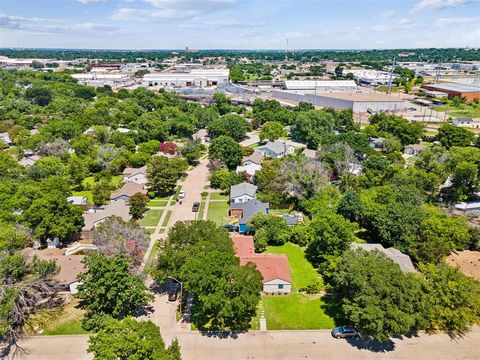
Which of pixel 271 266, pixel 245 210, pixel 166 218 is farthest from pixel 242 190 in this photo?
pixel 271 266

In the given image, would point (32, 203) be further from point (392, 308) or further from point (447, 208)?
point (447, 208)

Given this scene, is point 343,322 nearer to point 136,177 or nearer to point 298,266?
point 298,266

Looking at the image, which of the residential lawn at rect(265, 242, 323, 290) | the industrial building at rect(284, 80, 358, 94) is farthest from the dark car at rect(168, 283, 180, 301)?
the industrial building at rect(284, 80, 358, 94)

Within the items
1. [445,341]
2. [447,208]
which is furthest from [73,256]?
[447,208]

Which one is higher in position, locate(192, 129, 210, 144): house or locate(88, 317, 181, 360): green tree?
locate(88, 317, 181, 360): green tree

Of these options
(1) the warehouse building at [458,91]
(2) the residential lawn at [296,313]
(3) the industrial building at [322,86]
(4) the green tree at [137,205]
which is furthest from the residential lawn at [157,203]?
(1) the warehouse building at [458,91]

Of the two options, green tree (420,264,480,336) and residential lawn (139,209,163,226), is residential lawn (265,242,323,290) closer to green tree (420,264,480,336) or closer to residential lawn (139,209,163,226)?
green tree (420,264,480,336)
